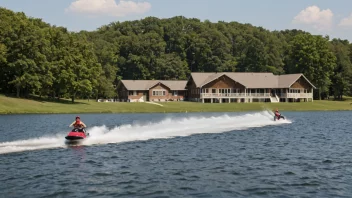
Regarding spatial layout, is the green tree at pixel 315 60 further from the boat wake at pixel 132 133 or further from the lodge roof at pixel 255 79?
the boat wake at pixel 132 133

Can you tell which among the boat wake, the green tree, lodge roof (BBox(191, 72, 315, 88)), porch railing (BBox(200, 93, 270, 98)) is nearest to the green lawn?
porch railing (BBox(200, 93, 270, 98))

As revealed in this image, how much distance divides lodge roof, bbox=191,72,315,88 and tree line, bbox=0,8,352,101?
38.5 ft

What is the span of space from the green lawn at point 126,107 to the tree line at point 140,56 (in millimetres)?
5623

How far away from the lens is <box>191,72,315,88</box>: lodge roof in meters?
117

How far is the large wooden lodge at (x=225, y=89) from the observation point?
115250 millimetres

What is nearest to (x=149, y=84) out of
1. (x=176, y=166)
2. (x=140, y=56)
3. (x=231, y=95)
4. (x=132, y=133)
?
(x=231, y=95)

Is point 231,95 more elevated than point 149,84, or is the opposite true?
point 149,84

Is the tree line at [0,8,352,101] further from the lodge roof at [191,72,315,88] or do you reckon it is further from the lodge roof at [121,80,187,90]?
the lodge roof at [191,72,315,88]

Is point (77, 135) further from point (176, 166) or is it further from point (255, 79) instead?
point (255, 79)

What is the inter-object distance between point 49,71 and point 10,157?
68.5 m

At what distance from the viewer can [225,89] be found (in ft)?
381

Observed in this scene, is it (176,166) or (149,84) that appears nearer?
(176,166)

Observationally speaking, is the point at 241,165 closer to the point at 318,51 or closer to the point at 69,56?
the point at 69,56

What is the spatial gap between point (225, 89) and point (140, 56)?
39719 millimetres
